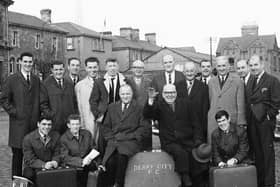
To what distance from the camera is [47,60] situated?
5475cm

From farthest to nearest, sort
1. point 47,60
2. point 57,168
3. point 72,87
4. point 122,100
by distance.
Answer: point 47,60, point 72,87, point 122,100, point 57,168

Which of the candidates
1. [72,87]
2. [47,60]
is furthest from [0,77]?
[72,87]

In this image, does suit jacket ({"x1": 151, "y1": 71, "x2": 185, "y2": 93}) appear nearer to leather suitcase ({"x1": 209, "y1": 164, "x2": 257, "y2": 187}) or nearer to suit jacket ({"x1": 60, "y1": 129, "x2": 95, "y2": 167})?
suit jacket ({"x1": 60, "y1": 129, "x2": 95, "y2": 167})

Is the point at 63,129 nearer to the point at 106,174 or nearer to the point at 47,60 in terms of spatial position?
the point at 106,174

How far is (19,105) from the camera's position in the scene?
779 cm

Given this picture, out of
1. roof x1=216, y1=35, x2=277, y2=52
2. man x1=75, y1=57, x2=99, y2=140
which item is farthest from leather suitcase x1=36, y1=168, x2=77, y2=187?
roof x1=216, y1=35, x2=277, y2=52

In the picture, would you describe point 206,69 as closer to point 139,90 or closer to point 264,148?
point 139,90

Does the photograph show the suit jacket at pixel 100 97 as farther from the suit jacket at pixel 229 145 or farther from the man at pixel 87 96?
the suit jacket at pixel 229 145

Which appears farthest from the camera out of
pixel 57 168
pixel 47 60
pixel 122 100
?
pixel 47 60

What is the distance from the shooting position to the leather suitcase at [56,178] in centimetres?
706

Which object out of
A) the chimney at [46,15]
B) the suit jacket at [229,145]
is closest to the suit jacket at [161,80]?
the suit jacket at [229,145]

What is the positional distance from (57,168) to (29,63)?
183 cm

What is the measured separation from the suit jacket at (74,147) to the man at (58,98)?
43cm

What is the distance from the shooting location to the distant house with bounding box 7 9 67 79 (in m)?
51.0
